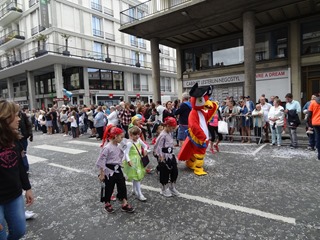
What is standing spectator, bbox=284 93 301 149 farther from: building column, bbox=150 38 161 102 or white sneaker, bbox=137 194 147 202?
building column, bbox=150 38 161 102

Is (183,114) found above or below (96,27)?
below

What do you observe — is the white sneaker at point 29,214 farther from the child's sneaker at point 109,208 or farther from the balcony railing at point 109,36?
the balcony railing at point 109,36

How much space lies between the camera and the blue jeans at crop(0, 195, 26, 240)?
2070mm

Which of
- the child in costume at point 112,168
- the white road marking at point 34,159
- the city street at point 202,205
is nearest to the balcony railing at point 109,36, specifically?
the white road marking at point 34,159

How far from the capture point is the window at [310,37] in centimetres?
1290

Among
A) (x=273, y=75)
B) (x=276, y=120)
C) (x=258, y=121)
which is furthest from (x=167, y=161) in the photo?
(x=273, y=75)

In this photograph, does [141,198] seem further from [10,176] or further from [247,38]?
[247,38]

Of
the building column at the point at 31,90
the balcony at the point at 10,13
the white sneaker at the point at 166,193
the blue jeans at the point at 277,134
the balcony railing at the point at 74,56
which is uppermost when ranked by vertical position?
the balcony at the point at 10,13

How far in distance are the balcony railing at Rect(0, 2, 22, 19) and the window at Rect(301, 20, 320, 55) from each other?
31.7m

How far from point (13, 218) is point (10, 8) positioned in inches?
1390

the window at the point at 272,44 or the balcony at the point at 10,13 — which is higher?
the balcony at the point at 10,13

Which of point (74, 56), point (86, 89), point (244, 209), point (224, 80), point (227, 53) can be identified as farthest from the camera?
point (86, 89)

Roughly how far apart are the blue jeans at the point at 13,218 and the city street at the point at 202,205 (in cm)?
118

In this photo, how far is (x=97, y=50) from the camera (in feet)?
97.1
